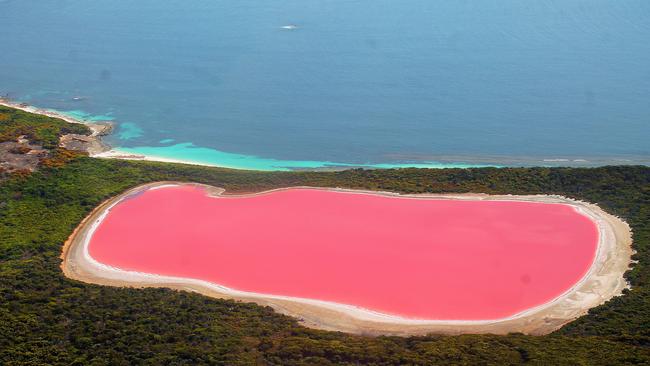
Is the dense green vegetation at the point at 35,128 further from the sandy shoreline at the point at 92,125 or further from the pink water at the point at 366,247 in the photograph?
the pink water at the point at 366,247

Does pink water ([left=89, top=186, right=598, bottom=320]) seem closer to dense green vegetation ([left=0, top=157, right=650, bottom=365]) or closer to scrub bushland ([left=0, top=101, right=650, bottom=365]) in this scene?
scrub bushland ([left=0, top=101, right=650, bottom=365])

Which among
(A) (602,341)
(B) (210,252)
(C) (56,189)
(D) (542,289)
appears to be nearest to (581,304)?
(D) (542,289)

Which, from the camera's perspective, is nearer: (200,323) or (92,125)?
(200,323)

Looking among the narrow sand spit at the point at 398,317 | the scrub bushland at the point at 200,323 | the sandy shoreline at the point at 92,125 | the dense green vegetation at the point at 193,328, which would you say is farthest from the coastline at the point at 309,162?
the narrow sand spit at the point at 398,317

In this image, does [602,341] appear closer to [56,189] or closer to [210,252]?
[210,252]

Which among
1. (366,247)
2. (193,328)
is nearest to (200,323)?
(193,328)

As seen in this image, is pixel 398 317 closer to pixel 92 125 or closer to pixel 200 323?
pixel 200 323

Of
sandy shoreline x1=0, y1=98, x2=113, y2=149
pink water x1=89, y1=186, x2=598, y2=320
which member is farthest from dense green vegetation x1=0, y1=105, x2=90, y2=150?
pink water x1=89, y1=186, x2=598, y2=320
